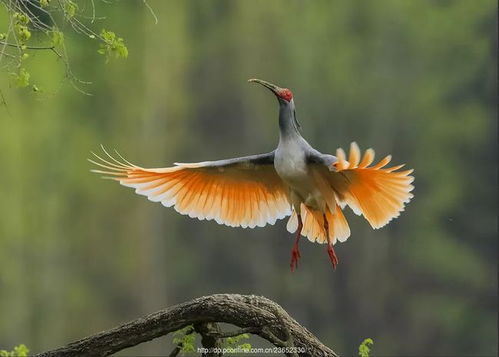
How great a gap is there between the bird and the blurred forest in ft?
10.9

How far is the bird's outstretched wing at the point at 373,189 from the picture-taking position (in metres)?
2.22

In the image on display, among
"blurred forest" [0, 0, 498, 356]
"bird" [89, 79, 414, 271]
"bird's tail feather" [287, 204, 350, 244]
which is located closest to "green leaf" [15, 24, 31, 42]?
"bird" [89, 79, 414, 271]

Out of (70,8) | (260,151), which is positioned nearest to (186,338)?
(70,8)

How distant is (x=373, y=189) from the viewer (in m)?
2.32

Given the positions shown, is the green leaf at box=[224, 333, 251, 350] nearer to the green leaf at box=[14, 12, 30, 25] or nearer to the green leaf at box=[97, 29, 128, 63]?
the green leaf at box=[97, 29, 128, 63]

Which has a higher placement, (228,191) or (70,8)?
(70,8)

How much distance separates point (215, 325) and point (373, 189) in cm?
65

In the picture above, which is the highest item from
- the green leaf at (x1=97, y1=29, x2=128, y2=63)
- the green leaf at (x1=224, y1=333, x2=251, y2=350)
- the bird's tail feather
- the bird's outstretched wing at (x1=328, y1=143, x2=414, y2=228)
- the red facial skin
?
the green leaf at (x1=97, y1=29, x2=128, y2=63)

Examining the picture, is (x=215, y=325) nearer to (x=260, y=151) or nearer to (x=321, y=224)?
(x=321, y=224)

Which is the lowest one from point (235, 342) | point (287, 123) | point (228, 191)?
point (235, 342)

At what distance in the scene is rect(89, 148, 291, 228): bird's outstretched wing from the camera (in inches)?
101

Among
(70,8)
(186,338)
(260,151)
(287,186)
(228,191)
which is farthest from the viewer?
(260,151)

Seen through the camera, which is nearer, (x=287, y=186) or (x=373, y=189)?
(x=373, y=189)

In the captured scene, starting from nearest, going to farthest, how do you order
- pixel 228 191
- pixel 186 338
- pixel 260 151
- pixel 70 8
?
pixel 186 338 → pixel 70 8 → pixel 228 191 → pixel 260 151
